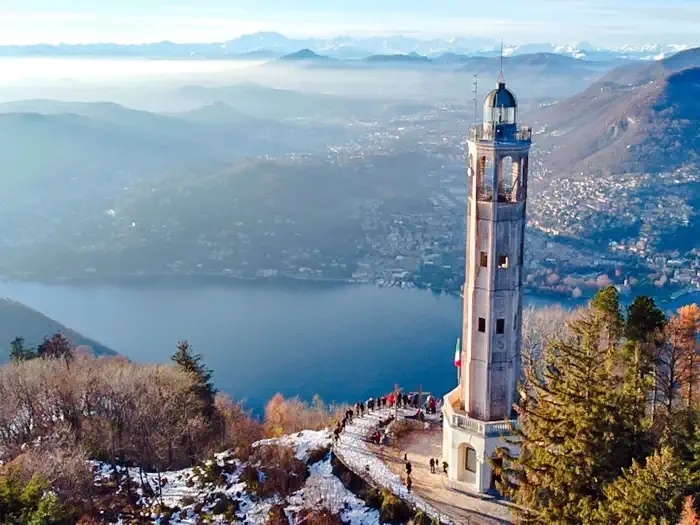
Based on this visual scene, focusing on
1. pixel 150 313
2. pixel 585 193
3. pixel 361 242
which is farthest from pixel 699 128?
pixel 150 313

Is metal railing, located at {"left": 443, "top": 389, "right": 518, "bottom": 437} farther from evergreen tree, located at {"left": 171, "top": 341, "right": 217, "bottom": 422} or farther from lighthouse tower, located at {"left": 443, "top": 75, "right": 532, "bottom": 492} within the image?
evergreen tree, located at {"left": 171, "top": 341, "right": 217, "bottom": 422}

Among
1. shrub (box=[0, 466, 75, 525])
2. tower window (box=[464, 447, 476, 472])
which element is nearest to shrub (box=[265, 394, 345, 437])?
tower window (box=[464, 447, 476, 472])

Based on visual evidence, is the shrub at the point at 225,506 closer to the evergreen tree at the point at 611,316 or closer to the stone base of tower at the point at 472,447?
the stone base of tower at the point at 472,447

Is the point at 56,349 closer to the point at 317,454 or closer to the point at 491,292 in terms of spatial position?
the point at 317,454

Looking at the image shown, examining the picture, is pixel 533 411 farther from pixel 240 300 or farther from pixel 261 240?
pixel 261 240

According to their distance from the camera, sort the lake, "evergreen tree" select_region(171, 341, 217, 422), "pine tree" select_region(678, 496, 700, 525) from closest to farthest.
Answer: "pine tree" select_region(678, 496, 700, 525)
"evergreen tree" select_region(171, 341, 217, 422)
the lake

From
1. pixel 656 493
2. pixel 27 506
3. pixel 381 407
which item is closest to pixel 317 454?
pixel 381 407
